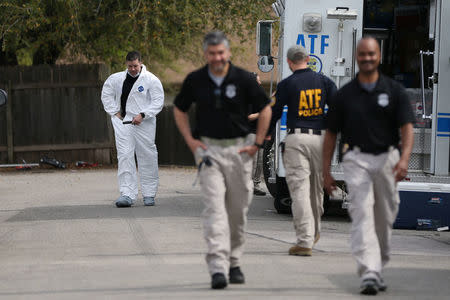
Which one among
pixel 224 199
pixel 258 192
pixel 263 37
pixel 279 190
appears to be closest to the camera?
pixel 224 199

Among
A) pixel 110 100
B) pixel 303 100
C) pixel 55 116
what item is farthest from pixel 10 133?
pixel 303 100

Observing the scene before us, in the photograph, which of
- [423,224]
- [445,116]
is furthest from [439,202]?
[445,116]

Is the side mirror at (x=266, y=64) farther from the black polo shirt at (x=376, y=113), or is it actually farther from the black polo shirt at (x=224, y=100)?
the black polo shirt at (x=376, y=113)

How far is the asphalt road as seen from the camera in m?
6.93

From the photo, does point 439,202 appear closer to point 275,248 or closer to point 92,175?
point 275,248

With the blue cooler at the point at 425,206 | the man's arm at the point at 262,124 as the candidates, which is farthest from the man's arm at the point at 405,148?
the blue cooler at the point at 425,206

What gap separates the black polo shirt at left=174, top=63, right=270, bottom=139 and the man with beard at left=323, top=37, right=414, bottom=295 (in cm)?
67

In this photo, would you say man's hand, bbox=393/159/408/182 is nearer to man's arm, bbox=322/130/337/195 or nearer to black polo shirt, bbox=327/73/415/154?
black polo shirt, bbox=327/73/415/154

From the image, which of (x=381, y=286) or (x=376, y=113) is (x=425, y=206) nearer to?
(x=381, y=286)

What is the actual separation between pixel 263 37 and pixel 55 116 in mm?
9572

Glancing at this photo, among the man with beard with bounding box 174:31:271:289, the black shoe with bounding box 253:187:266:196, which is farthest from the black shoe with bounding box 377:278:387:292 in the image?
the black shoe with bounding box 253:187:266:196

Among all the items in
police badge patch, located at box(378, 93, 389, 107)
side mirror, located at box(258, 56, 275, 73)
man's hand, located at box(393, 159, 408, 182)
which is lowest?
man's hand, located at box(393, 159, 408, 182)

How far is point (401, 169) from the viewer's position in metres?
6.66

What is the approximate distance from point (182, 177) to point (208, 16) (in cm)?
352
